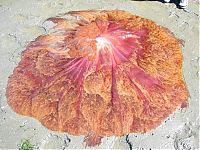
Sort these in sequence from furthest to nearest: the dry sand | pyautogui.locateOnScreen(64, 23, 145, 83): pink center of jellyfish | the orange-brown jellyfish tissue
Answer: pyautogui.locateOnScreen(64, 23, 145, 83): pink center of jellyfish → the orange-brown jellyfish tissue → the dry sand

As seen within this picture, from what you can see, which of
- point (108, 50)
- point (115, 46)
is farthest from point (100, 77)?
point (115, 46)

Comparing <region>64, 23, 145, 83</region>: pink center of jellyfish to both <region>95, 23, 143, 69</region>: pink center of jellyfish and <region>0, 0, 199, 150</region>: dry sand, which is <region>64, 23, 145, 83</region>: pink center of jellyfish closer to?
<region>95, 23, 143, 69</region>: pink center of jellyfish

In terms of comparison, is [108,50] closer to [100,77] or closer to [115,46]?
[115,46]

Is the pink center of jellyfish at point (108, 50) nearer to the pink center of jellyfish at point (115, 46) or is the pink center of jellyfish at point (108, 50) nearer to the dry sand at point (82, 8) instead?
the pink center of jellyfish at point (115, 46)

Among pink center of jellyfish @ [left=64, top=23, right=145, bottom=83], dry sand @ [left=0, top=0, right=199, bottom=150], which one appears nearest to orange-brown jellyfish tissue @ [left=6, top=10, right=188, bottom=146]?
pink center of jellyfish @ [left=64, top=23, right=145, bottom=83]

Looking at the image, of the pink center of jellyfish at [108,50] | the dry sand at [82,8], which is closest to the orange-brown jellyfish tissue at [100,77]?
the pink center of jellyfish at [108,50]
